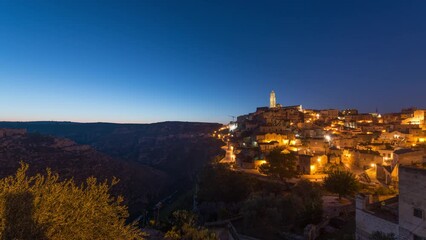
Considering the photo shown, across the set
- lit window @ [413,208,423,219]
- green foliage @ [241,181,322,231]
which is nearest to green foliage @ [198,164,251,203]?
green foliage @ [241,181,322,231]

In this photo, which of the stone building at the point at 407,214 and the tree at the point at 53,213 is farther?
the stone building at the point at 407,214

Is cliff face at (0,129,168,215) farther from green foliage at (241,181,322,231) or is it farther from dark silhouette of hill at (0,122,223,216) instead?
green foliage at (241,181,322,231)

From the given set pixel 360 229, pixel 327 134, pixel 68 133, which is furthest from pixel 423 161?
pixel 68 133

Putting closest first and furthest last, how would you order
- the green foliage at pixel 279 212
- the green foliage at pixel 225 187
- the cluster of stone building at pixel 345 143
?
the green foliage at pixel 279 212 → the green foliage at pixel 225 187 → the cluster of stone building at pixel 345 143

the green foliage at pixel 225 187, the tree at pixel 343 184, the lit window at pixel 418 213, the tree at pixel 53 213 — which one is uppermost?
the tree at pixel 53 213

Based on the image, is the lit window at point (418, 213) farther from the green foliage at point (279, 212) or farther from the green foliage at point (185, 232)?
the green foliage at point (185, 232)

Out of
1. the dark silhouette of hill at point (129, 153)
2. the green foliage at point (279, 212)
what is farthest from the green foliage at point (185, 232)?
the dark silhouette of hill at point (129, 153)
